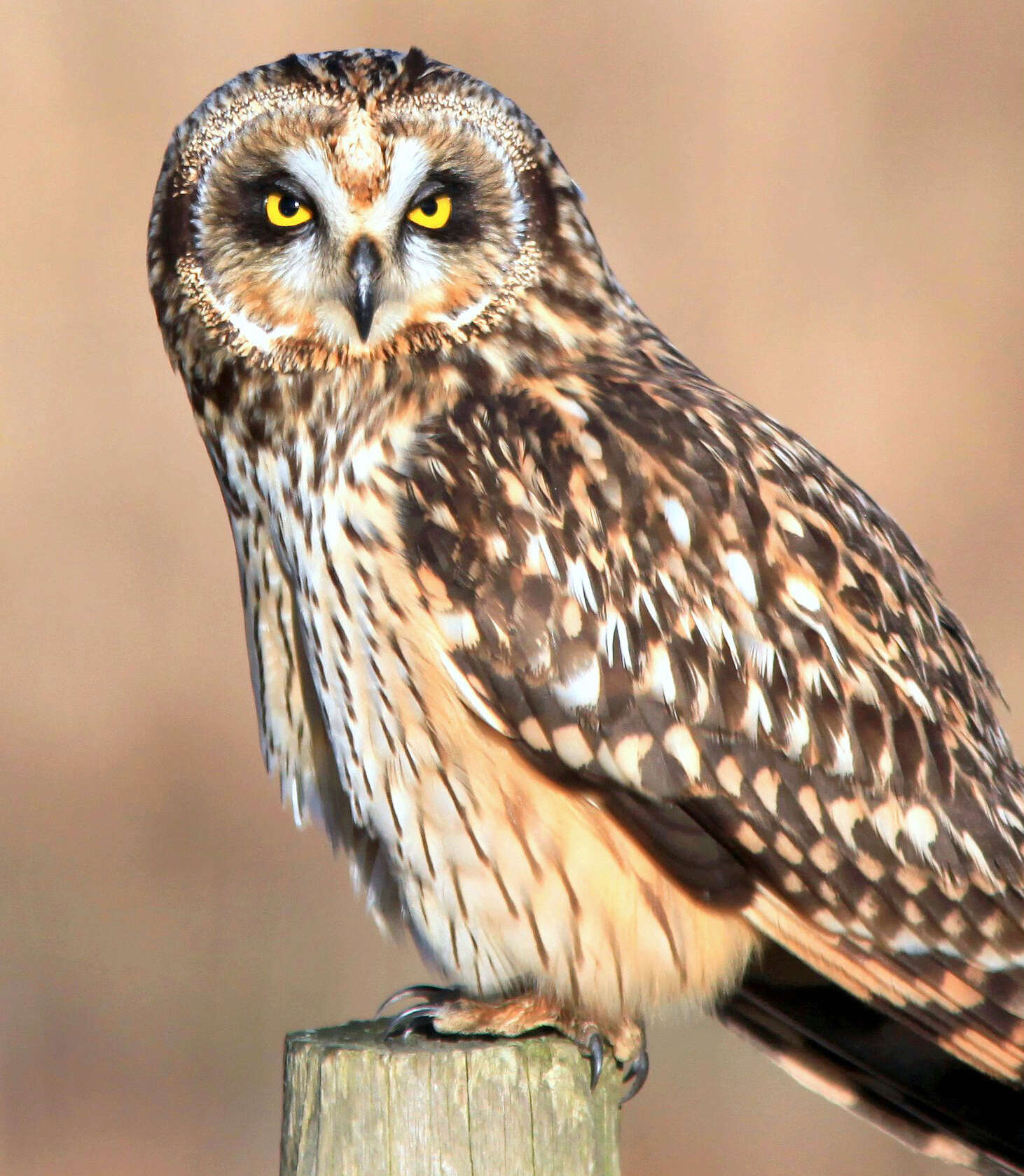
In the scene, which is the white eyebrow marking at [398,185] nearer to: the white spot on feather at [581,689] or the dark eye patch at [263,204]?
the dark eye patch at [263,204]

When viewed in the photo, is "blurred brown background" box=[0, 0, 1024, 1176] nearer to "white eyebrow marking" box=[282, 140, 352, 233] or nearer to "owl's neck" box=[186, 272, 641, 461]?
"owl's neck" box=[186, 272, 641, 461]

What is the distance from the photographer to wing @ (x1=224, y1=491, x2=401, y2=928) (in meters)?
3.17

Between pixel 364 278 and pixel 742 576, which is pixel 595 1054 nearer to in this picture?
pixel 742 576

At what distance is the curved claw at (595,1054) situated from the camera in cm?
A: 273

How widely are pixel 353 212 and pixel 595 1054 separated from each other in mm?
1452

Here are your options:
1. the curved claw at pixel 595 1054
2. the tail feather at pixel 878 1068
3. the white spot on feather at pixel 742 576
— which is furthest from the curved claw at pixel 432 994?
the white spot on feather at pixel 742 576

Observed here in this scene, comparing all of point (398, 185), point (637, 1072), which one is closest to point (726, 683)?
point (637, 1072)

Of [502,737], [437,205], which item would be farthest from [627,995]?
[437,205]

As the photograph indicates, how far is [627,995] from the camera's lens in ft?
9.74

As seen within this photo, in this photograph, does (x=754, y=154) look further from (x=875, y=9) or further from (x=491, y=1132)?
(x=491, y=1132)

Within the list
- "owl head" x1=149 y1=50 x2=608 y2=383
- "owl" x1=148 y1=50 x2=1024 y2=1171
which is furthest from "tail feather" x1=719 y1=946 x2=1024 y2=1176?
"owl head" x1=149 y1=50 x2=608 y2=383

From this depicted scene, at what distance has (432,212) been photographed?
3027mm

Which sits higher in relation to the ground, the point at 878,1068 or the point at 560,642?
the point at 560,642

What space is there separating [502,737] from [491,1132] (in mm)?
661
